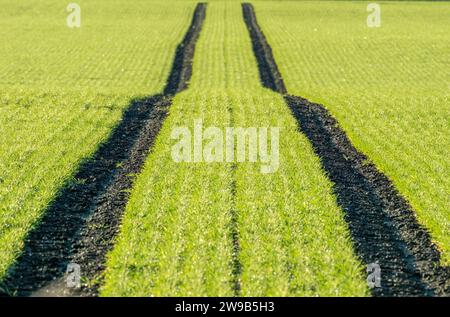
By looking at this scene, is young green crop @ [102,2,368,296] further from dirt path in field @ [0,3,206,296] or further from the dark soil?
the dark soil

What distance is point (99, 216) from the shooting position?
17.9 meters

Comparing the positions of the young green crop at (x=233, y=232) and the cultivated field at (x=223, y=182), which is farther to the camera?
the cultivated field at (x=223, y=182)

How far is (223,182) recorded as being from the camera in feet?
67.4

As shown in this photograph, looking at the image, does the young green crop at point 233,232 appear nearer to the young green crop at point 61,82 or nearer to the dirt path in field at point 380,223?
the dirt path in field at point 380,223

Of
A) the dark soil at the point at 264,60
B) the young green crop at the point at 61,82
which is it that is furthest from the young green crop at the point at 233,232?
the dark soil at the point at 264,60

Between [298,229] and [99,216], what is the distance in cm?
609

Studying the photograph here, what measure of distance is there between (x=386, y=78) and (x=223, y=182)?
107ft

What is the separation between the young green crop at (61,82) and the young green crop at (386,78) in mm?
11920

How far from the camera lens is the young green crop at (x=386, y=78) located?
888 inches

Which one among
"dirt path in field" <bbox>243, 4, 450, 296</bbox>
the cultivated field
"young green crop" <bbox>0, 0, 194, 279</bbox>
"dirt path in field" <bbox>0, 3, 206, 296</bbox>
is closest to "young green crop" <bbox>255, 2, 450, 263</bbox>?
the cultivated field

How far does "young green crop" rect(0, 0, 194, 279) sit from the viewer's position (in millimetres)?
20030

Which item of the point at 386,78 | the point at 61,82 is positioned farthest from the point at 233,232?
the point at 386,78

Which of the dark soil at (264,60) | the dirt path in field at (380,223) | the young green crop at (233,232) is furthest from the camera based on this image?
the dark soil at (264,60)
